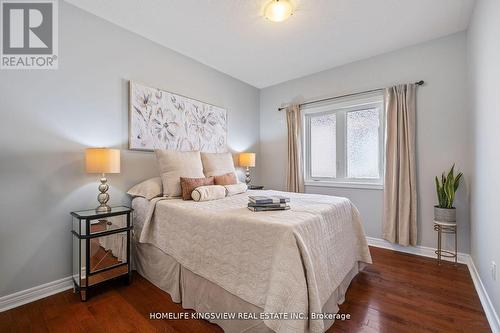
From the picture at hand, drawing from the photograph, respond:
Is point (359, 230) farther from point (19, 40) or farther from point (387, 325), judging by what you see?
point (19, 40)

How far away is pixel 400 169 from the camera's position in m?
2.79

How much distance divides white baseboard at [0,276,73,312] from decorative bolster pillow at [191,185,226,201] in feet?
4.40

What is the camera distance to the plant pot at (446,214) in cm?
234

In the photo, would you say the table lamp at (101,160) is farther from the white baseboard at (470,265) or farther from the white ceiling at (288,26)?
the white baseboard at (470,265)

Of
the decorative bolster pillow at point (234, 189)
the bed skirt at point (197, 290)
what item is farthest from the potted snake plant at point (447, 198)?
the decorative bolster pillow at point (234, 189)

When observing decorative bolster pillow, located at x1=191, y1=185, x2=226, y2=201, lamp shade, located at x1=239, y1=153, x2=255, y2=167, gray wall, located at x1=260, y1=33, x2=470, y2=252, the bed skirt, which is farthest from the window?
decorative bolster pillow, located at x1=191, y1=185, x2=226, y2=201

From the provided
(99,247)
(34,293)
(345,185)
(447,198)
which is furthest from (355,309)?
(34,293)

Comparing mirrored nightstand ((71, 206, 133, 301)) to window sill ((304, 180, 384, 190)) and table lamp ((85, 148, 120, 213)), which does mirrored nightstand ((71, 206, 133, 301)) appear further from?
window sill ((304, 180, 384, 190))

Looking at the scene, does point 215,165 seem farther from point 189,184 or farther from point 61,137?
point 61,137

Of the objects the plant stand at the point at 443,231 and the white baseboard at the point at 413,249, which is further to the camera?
the white baseboard at the point at 413,249

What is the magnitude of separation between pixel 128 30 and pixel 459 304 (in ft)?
13.1

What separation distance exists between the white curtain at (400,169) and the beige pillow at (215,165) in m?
2.08

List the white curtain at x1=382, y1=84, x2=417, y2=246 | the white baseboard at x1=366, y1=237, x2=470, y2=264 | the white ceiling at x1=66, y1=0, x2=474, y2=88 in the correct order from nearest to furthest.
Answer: the white ceiling at x1=66, y1=0, x2=474, y2=88, the white baseboard at x1=366, y1=237, x2=470, y2=264, the white curtain at x1=382, y1=84, x2=417, y2=246

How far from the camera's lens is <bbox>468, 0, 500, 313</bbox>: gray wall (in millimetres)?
1464
